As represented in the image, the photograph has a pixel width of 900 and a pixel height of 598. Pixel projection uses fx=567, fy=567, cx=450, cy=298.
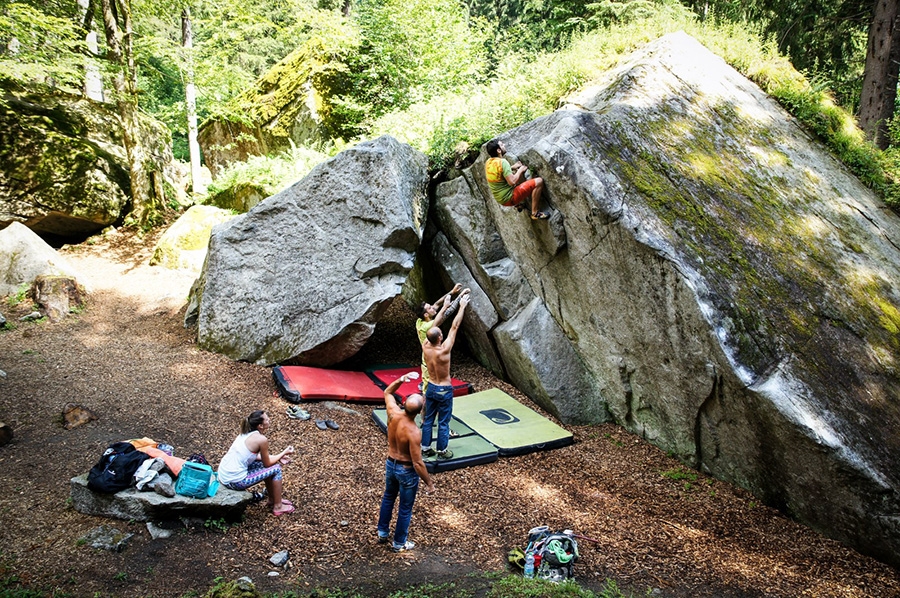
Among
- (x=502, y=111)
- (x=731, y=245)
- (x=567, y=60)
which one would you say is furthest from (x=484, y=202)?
(x=731, y=245)

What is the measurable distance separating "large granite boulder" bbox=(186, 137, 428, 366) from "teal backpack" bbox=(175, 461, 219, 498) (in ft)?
13.8

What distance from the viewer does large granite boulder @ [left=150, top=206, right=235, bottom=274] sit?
45.4 feet

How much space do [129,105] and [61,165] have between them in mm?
2287

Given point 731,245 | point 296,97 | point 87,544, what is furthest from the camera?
point 296,97

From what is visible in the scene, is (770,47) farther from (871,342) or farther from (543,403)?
(543,403)

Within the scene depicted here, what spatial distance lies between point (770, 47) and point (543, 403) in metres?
8.80

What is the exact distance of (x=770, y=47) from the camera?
37.9 ft

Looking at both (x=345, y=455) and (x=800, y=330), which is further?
(x=345, y=455)

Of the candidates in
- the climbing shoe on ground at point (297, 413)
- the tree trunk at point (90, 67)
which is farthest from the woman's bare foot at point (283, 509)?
the tree trunk at point (90, 67)

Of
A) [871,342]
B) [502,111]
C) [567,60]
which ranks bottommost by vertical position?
[871,342]

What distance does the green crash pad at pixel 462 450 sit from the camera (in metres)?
7.25

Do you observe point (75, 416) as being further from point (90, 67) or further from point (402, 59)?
point (402, 59)

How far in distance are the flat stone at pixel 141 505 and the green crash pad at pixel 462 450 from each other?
2.63 m

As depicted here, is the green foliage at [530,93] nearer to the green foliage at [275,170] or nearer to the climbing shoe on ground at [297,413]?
the green foliage at [275,170]
